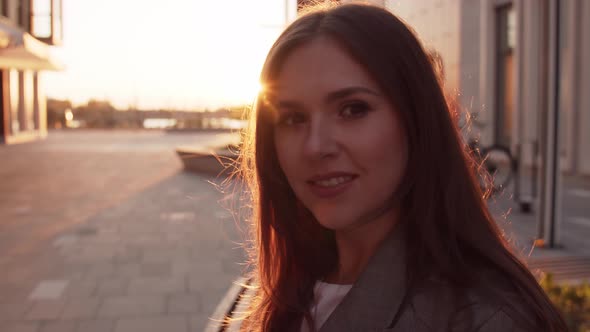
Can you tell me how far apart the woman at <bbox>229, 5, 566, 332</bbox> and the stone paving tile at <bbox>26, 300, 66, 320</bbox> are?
3.42m

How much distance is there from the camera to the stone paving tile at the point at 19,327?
4.12 m

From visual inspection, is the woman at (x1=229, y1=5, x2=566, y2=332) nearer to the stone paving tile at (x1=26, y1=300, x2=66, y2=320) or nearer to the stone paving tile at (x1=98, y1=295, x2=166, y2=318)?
the stone paving tile at (x1=98, y1=295, x2=166, y2=318)

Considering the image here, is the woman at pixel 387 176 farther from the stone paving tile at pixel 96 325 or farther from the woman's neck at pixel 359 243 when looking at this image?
the stone paving tile at pixel 96 325

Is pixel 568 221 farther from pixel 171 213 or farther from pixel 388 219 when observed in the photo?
pixel 388 219

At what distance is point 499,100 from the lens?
15.7m

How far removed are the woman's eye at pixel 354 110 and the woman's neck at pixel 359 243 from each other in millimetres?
238

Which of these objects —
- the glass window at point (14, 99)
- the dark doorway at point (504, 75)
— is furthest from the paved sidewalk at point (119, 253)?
the glass window at point (14, 99)

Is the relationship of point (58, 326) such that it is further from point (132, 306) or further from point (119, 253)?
point (119, 253)

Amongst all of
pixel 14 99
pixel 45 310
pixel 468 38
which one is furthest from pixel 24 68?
pixel 45 310

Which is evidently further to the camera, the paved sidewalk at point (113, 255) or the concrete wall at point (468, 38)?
the concrete wall at point (468, 38)

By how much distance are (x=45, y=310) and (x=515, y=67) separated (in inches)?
495

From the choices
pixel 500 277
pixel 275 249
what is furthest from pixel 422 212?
pixel 275 249

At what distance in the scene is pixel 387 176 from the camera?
1.37 metres

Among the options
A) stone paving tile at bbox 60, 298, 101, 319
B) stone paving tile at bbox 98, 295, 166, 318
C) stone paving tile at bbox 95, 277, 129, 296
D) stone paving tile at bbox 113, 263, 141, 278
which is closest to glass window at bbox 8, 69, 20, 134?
stone paving tile at bbox 113, 263, 141, 278
